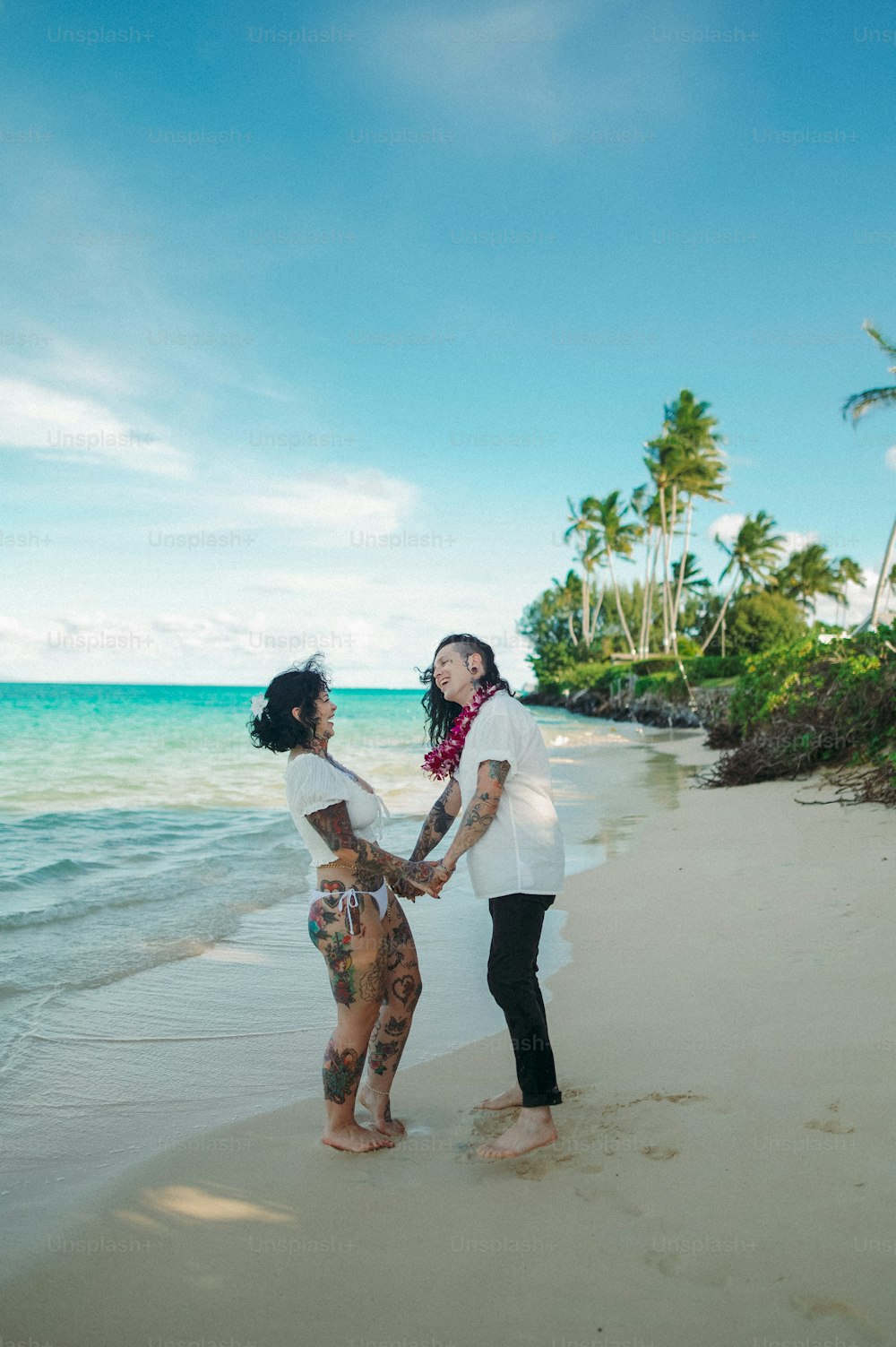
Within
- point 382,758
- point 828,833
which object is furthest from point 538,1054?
point 382,758

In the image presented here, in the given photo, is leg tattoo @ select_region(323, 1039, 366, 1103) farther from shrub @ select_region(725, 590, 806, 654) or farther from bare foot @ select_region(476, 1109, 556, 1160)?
shrub @ select_region(725, 590, 806, 654)

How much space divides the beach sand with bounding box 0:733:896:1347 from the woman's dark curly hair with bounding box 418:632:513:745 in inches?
63.3

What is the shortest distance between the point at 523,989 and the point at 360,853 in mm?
778

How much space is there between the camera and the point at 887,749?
1021 cm

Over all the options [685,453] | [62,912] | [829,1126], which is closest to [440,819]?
[829,1126]

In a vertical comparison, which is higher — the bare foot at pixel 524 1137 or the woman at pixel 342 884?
the woman at pixel 342 884

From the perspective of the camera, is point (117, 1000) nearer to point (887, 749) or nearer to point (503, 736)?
point (503, 736)

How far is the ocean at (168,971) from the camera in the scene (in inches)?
159

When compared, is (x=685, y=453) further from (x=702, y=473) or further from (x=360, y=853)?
(x=360, y=853)

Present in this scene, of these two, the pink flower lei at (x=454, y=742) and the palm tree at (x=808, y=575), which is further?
the palm tree at (x=808, y=575)

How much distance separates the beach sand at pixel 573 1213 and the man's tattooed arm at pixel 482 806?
115cm

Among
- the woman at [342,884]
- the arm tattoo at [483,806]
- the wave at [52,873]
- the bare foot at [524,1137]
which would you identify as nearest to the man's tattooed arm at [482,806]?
the arm tattoo at [483,806]

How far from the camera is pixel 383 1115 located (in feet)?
11.9

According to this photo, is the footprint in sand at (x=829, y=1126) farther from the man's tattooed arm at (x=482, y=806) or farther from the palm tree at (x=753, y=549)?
the palm tree at (x=753, y=549)
